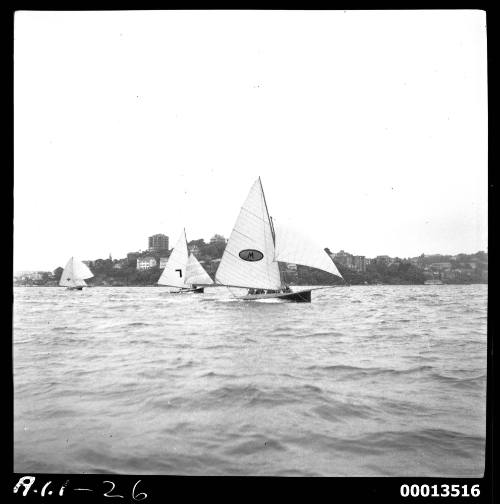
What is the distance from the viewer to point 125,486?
17.1 ft

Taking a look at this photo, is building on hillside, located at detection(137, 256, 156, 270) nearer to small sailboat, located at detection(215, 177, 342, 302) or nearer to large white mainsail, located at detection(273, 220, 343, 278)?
small sailboat, located at detection(215, 177, 342, 302)

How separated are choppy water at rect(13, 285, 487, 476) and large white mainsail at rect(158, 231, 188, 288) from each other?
36.5 m

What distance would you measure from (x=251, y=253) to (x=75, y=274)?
1113cm

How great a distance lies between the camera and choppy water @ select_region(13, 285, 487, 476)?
5395 mm

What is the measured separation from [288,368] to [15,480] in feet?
15.6

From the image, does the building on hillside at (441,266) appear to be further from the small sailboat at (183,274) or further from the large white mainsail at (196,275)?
the large white mainsail at (196,275)

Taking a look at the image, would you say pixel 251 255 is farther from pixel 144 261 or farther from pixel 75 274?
pixel 75 274

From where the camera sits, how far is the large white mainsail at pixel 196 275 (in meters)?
47.4

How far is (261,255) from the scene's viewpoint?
22.4 meters

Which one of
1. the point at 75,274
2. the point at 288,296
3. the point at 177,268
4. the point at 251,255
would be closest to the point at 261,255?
the point at 251,255

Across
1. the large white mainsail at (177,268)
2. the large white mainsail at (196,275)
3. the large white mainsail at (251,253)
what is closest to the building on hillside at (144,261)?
the large white mainsail at (251,253)

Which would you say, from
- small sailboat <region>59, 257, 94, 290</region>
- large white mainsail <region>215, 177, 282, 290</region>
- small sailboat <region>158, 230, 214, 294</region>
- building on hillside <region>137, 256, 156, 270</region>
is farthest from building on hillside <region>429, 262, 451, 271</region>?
small sailboat <region>158, 230, 214, 294</region>
